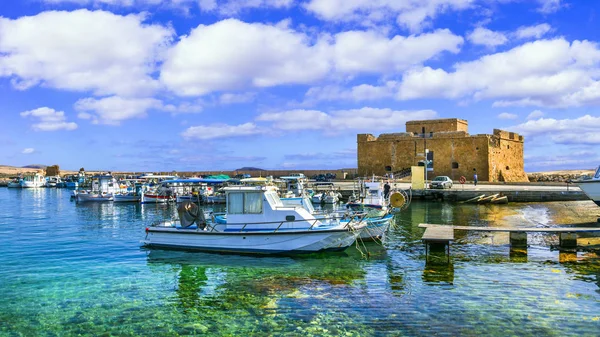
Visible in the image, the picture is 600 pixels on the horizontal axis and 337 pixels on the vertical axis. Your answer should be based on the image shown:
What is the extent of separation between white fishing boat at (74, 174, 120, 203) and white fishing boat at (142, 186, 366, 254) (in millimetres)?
28633

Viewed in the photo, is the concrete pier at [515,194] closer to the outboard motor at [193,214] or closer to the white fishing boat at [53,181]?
the outboard motor at [193,214]

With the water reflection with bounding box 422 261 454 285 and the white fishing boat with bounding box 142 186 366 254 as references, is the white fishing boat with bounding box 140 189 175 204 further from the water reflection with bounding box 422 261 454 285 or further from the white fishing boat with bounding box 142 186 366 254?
the water reflection with bounding box 422 261 454 285

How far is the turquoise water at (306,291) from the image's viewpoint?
8.96 meters

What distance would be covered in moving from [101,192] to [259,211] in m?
32.6

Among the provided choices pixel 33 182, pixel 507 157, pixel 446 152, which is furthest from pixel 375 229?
pixel 33 182

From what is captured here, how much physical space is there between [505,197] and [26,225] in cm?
2962

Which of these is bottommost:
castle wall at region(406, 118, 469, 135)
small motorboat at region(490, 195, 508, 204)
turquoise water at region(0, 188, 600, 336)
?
turquoise water at region(0, 188, 600, 336)

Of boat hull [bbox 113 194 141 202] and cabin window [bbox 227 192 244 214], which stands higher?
cabin window [bbox 227 192 244 214]

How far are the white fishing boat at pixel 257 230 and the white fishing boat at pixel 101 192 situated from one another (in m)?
28.6

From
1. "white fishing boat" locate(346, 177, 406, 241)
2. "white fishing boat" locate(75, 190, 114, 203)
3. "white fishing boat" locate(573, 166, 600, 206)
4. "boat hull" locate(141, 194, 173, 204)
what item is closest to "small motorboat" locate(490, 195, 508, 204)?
"white fishing boat" locate(346, 177, 406, 241)

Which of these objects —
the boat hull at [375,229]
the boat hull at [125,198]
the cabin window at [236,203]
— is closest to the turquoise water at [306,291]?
the boat hull at [375,229]

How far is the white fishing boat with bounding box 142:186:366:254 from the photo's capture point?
15.1 m

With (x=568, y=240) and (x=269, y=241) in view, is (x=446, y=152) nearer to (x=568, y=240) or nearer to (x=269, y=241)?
(x=568, y=240)

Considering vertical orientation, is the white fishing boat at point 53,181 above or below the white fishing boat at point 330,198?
above
